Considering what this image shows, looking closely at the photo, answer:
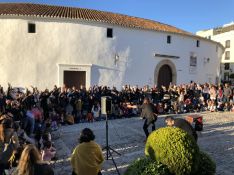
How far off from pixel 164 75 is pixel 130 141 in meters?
18.7

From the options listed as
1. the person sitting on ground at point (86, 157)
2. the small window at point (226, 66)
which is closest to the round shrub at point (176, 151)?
the person sitting on ground at point (86, 157)

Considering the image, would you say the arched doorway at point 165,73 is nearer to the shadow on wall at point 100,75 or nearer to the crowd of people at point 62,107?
the shadow on wall at point 100,75

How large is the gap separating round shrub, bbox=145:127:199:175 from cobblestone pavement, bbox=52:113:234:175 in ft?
11.4

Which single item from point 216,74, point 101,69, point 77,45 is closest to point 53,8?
point 77,45

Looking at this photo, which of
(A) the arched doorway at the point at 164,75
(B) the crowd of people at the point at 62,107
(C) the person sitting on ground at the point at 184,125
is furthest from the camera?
(A) the arched doorway at the point at 164,75

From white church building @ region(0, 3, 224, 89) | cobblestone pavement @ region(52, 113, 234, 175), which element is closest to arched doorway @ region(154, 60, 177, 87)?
white church building @ region(0, 3, 224, 89)

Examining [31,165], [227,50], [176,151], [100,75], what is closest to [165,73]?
[100,75]

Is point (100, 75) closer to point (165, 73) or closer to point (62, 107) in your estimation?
point (165, 73)

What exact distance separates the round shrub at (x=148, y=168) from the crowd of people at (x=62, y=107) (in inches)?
54.9

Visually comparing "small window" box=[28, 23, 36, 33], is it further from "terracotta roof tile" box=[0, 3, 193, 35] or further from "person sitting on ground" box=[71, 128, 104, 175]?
"person sitting on ground" box=[71, 128, 104, 175]

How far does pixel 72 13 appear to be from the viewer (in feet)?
88.2

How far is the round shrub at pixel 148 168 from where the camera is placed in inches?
195

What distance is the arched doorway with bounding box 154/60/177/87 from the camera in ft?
95.7

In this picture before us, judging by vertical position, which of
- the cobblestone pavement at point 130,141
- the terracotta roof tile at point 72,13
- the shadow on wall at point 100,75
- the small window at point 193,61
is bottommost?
the cobblestone pavement at point 130,141
